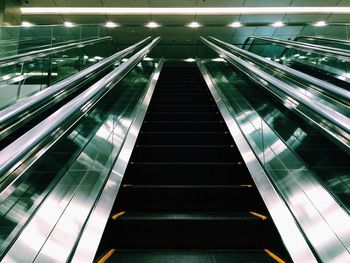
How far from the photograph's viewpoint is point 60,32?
18.6 ft

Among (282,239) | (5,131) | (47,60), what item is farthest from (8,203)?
(47,60)

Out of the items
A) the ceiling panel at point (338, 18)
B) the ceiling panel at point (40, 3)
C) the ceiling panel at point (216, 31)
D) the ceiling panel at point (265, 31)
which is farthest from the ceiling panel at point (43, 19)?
the ceiling panel at point (338, 18)

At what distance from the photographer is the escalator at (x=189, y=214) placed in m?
1.72

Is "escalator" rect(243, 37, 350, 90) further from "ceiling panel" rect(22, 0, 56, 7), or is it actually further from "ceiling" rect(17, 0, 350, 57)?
"ceiling panel" rect(22, 0, 56, 7)

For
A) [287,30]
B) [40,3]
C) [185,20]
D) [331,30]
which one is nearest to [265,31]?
[287,30]

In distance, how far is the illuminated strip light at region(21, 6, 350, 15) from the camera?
30.0 feet

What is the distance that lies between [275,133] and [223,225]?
1.22 meters

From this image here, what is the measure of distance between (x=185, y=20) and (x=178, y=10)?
0.64 m

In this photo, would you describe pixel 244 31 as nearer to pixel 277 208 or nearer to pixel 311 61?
pixel 311 61

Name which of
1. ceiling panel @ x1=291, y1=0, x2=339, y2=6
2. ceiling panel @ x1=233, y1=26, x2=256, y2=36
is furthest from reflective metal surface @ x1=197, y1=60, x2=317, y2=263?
ceiling panel @ x1=233, y1=26, x2=256, y2=36

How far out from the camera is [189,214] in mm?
1965

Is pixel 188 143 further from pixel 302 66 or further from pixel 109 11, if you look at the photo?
pixel 109 11

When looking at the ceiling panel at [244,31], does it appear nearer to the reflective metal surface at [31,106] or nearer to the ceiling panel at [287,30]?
the ceiling panel at [287,30]

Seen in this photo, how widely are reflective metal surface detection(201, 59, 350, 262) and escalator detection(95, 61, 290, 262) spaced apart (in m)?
0.15
